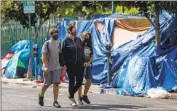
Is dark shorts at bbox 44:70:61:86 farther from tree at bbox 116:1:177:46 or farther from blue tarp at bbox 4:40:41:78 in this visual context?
blue tarp at bbox 4:40:41:78

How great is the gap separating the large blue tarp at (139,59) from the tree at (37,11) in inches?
88.0

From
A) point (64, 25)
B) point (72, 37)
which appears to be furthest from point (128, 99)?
point (64, 25)

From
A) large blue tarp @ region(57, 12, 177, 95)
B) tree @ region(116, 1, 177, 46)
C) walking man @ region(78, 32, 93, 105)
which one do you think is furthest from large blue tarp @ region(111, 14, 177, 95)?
walking man @ region(78, 32, 93, 105)

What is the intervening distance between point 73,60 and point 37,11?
1050 cm

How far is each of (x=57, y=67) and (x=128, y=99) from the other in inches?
122

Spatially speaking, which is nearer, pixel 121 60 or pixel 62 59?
pixel 62 59

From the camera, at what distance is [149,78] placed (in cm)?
1611

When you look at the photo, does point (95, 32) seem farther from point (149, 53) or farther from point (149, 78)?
point (149, 78)

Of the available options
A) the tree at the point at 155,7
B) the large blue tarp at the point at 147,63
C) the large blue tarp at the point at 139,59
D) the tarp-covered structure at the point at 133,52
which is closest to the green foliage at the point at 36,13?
the tarp-covered structure at the point at 133,52

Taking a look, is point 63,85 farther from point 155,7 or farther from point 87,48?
point 87,48

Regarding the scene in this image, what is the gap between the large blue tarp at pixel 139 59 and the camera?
16.1m

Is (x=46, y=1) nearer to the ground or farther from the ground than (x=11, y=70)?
farther from the ground

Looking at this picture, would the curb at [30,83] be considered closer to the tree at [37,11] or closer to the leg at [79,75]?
the tree at [37,11]

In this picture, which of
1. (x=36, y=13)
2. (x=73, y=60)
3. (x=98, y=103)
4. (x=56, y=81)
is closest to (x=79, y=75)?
(x=73, y=60)
